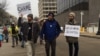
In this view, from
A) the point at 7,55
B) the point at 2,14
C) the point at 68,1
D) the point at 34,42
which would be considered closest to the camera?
the point at 34,42

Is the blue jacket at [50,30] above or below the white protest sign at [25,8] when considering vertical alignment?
below

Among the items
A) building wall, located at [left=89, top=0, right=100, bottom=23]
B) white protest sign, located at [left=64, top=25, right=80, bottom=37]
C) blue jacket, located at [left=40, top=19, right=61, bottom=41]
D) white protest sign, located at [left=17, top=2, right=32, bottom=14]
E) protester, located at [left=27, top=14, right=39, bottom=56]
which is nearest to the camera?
blue jacket, located at [left=40, top=19, right=61, bottom=41]

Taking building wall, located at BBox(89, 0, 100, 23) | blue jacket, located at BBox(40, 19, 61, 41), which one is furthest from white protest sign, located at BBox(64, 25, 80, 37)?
building wall, located at BBox(89, 0, 100, 23)

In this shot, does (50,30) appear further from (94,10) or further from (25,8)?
(94,10)

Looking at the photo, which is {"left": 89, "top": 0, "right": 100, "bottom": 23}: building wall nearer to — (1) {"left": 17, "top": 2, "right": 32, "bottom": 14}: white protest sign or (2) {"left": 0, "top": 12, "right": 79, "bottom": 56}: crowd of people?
(1) {"left": 17, "top": 2, "right": 32, "bottom": 14}: white protest sign

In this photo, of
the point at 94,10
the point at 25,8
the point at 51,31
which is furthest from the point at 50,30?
the point at 94,10

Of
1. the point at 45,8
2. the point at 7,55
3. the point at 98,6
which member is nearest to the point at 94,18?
the point at 98,6

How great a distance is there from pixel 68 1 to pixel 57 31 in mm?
87505

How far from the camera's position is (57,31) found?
438 inches

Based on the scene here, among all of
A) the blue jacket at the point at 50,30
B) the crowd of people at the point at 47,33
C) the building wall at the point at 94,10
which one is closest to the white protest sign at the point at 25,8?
the crowd of people at the point at 47,33

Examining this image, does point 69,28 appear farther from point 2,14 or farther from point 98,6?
point 2,14

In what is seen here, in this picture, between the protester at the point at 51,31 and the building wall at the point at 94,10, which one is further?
the building wall at the point at 94,10

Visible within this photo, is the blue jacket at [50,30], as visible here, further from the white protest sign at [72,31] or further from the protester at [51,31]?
the white protest sign at [72,31]

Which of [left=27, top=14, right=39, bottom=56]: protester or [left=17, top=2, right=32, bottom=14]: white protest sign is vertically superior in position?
[left=17, top=2, right=32, bottom=14]: white protest sign
